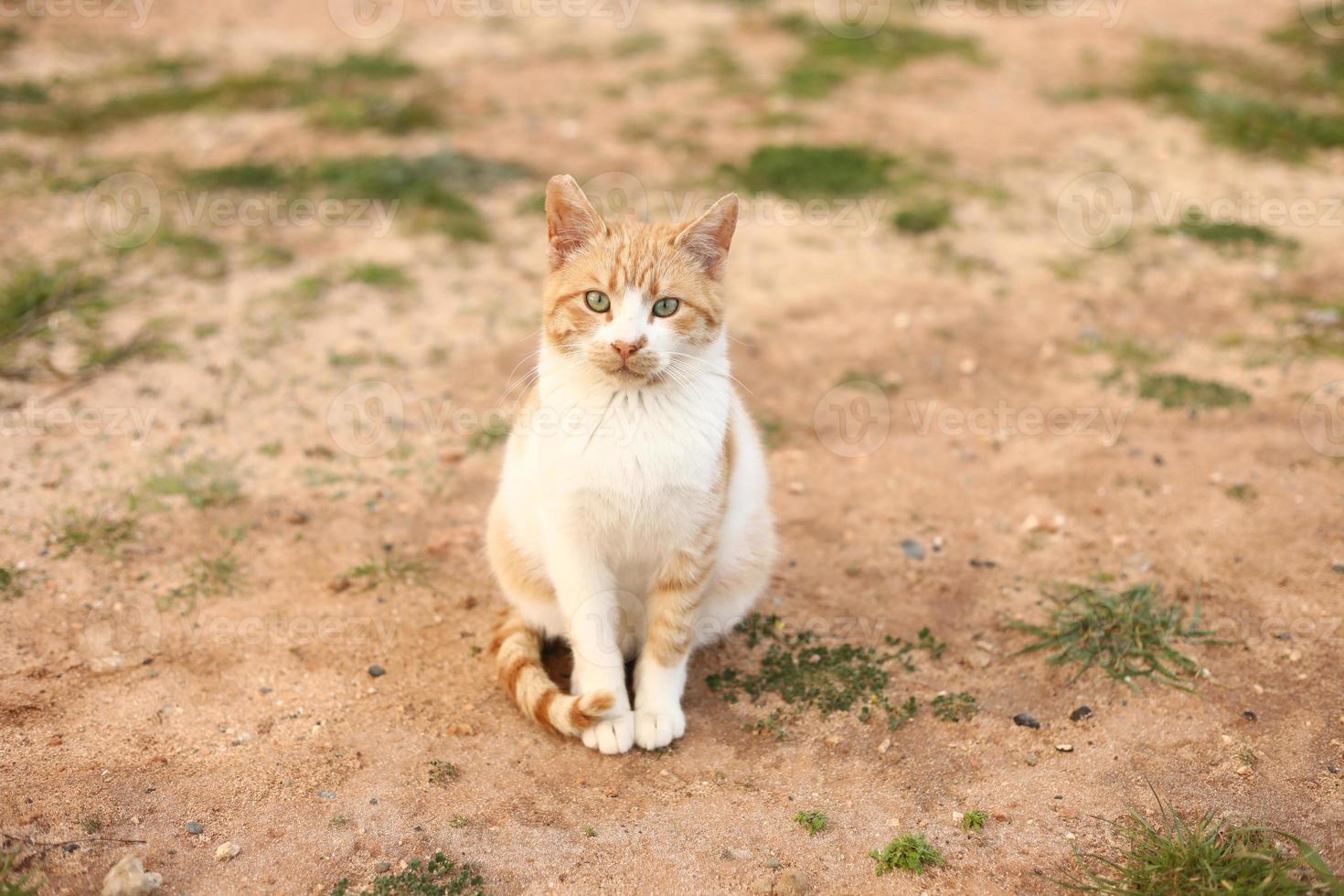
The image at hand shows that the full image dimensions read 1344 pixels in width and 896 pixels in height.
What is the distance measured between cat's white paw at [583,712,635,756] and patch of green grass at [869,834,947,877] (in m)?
1.00

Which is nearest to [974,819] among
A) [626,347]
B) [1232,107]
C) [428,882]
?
[428,882]

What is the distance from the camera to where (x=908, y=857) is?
3.47 meters

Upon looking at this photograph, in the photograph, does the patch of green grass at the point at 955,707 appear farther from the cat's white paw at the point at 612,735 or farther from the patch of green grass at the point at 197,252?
the patch of green grass at the point at 197,252

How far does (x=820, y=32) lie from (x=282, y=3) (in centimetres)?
570

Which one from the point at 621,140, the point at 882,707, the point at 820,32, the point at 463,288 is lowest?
the point at 882,707

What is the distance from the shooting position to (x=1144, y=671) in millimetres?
4344

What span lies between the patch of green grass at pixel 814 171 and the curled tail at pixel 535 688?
16.6ft

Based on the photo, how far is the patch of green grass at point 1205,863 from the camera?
3.17 metres

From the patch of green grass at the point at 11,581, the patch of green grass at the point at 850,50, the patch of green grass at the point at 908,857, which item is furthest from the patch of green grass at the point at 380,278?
the patch of green grass at the point at 908,857

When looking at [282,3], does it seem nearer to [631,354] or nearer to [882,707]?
[631,354]

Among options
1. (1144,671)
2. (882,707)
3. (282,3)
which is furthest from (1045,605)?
(282,3)

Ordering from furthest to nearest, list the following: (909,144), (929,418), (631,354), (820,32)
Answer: (820,32) → (909,144) → (929,418) → (631,354)

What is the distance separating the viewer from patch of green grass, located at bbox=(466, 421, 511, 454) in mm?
6059

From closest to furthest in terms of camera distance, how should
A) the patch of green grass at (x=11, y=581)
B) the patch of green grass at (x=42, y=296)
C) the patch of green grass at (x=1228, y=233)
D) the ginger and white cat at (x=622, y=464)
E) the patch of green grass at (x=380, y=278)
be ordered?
the ginger and white cat at (x=622, y=464), the patch of green grass at (x=11, y=581), the patch of green grass at (x=42, y=296), the patch of green grass at (x=380, y=278), the patch of green grass at (x=1228, y=233)
